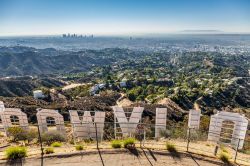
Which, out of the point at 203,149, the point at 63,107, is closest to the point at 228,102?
the point at 63,107

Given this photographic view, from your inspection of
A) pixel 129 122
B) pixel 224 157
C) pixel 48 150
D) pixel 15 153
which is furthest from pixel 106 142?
pixel 224 157

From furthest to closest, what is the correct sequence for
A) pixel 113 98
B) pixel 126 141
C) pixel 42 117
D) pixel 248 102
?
pixel 248 102 → pixel 113 98 → pixel 42 117 → pixel 126 141

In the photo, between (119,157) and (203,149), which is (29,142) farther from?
(203,149)

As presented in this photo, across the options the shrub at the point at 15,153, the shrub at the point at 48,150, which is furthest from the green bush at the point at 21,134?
the shrub at the point at 15,153

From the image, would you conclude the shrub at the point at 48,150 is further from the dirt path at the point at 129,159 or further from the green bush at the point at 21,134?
the green bush at the point at 21,134

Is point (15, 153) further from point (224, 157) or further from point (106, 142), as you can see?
point (224, 157)

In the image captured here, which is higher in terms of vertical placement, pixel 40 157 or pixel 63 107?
pixel 40 157

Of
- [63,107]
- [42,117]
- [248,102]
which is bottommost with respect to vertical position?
[248,102]
